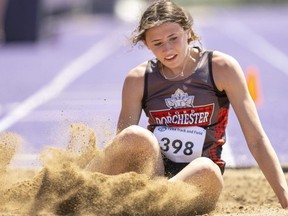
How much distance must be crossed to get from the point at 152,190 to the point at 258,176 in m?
2.69

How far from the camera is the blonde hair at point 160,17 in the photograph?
→ 5.46 metres

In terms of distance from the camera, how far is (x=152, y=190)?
5.09 metres

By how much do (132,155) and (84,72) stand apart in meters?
13.1

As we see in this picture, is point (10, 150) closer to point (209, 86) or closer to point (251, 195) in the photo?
point (209, 86)

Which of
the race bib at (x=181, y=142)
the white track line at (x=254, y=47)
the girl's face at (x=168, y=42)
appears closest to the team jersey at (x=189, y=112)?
the race bib at (x=181, y=142)

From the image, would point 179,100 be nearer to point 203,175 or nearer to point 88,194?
point 203,175

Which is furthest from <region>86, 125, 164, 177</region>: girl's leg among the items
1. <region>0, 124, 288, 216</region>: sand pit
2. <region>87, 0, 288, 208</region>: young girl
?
<region>0, 124, 288, 216</region>: sand pit

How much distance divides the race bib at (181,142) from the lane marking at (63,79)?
4.66 meters

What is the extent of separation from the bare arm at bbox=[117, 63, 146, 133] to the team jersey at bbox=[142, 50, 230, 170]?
46 mm

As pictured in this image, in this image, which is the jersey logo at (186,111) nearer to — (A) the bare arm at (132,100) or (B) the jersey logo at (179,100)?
(B) the jersey logo at (179,100)

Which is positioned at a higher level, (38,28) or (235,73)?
(235,73)

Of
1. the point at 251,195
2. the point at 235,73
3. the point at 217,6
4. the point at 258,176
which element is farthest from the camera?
the point at 217,6

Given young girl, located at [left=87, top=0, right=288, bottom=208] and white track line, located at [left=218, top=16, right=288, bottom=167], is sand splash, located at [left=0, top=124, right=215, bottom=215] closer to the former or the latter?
young girl, located at [left=87, top=0, right=288, bottom=208]

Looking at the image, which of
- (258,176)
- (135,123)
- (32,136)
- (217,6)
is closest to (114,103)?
(32,136)
